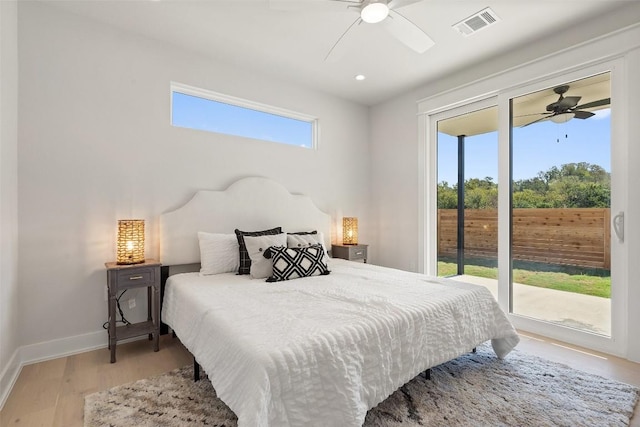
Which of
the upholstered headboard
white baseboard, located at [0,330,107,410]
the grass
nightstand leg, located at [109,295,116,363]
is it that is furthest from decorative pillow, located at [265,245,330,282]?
the grass

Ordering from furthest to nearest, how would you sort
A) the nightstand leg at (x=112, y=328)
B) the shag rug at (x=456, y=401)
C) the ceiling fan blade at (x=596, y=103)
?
the ceiling fan blade at (x=596, y=103) < the nightstand leg at (x=112, y=328) < the shag rug at (x=456, y=401)

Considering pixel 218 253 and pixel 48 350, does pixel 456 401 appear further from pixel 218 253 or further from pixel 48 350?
pixel 48 350

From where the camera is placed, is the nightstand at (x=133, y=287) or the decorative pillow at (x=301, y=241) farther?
the decorative pillow at (x=301, y=241)

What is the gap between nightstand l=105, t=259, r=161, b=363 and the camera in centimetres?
233

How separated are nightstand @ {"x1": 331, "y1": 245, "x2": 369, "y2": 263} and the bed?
77 cm

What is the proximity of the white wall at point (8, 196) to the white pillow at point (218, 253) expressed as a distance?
1247 mm

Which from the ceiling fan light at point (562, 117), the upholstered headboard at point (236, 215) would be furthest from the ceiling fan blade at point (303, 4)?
the ceiling fan light at point (562, 117)

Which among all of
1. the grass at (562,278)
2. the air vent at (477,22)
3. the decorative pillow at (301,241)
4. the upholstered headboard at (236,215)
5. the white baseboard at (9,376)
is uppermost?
the air vent at (477,22)

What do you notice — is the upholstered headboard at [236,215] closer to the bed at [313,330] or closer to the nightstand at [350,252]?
the bed at [313,330]

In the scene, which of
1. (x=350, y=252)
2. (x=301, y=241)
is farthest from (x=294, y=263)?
(x=350, y=252)

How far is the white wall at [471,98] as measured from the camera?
7.83ft

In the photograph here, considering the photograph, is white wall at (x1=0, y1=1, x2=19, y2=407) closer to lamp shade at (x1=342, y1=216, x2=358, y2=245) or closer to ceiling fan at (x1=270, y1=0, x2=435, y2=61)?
ceiling fan at (x1=270, y1=0, x2=435, y2=61)

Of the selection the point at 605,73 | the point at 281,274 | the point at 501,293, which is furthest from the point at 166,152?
the point at 605,73

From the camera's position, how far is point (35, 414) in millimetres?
1712
